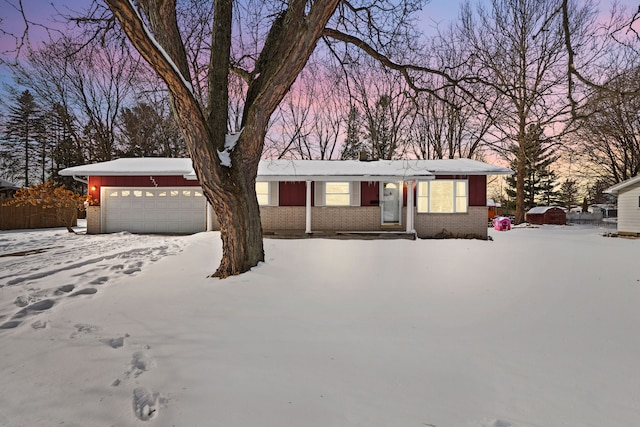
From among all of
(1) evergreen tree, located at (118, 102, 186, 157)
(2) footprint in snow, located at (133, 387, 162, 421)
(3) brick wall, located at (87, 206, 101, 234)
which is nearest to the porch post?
(2) footprint in snow, located at (133, 387, 162, 421)

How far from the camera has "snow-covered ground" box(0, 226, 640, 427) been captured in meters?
2.00

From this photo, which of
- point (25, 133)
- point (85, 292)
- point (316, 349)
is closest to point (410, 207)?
point (316, 349)

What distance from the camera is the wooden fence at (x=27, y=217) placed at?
15289 millimetres

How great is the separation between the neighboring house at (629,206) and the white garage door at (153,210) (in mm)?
20632

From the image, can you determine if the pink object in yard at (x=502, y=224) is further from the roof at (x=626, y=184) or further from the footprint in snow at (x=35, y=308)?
the footprint in snow at (x=35, y=308)

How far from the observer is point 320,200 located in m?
13.0

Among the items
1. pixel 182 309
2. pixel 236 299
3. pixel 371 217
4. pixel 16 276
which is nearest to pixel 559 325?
pixel 236 299

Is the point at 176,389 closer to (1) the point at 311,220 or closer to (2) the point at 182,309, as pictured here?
(2) the point at 182,309

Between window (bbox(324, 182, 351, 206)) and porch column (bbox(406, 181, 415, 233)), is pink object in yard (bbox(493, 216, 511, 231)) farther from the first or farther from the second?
window (bbox(324, 182, 351, 206))

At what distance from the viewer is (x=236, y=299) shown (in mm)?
4137

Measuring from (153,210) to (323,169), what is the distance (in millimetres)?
8019

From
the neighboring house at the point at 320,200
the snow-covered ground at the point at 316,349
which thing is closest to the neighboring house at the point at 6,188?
the neighboring house at the point at 320,200

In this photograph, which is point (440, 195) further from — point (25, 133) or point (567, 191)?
point (567, 191)

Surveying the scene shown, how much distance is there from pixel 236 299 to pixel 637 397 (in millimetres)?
3966
